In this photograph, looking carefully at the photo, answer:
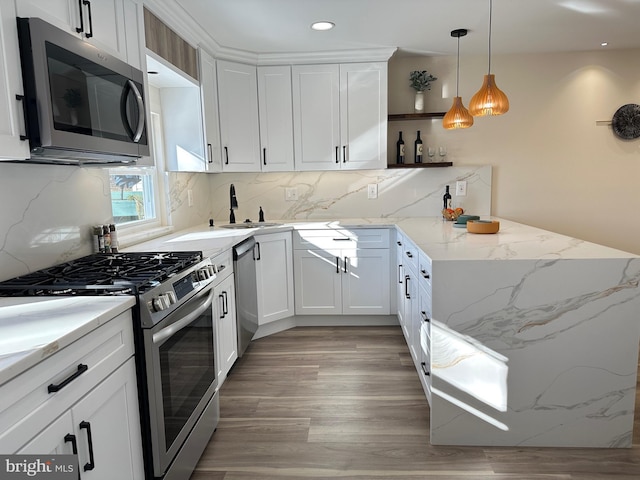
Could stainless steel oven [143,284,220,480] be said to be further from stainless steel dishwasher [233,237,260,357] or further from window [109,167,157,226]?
window [109,167,157,226]

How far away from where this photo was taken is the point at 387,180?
4172 millimetres

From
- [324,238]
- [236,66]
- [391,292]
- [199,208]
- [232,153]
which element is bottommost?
[391,292]

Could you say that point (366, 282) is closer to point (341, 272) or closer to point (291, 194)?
point (341, 272)

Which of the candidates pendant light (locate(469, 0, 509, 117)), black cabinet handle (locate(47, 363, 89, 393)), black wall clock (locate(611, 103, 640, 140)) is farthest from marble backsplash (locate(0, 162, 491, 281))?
black cabinet handle (locate(47, 363, 89, 393))

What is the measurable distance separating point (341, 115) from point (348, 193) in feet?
2.50

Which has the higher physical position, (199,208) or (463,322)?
(199,208)

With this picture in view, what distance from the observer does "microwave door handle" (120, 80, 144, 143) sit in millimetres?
1875

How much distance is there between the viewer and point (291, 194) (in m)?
4.25

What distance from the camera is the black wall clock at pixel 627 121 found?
396cm

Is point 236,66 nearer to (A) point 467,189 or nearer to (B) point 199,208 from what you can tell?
(B) point 199,208

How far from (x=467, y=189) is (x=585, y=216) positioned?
1172 millimetres

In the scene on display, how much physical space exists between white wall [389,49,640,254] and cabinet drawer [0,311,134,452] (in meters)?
3.33

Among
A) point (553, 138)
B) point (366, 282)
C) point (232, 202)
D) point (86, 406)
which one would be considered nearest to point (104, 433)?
point (86, 406)

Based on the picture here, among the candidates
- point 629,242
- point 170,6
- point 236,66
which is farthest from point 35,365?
point 629,242
